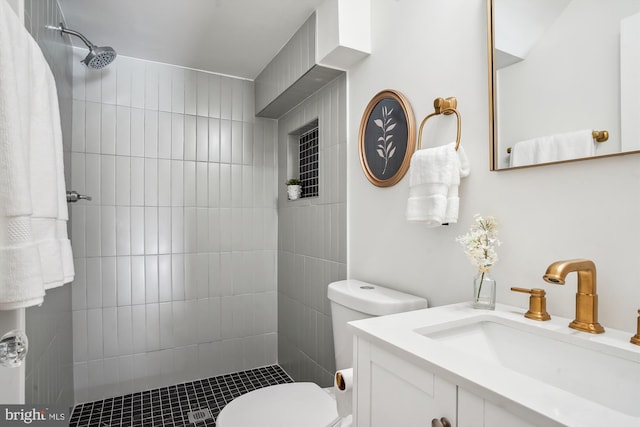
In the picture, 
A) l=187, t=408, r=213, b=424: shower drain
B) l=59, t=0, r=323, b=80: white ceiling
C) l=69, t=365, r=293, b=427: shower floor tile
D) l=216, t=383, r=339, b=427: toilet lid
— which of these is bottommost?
l=69, t=365, r=293, b=427: shower floor tile

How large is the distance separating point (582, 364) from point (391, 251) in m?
0.80

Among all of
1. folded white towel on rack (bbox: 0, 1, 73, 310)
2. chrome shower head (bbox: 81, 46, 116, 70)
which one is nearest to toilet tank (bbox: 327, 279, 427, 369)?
folded white towel on rack (bbox: 0, 1, 73, 310)

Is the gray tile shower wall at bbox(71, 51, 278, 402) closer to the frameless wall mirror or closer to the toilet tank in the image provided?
the toilet tank

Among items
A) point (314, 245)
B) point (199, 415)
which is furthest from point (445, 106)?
point (199, 415)

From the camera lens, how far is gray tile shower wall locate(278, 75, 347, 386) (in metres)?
1.85

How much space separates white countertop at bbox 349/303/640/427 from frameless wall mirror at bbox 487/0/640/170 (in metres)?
0.41

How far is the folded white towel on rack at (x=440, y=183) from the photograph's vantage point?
1100mm

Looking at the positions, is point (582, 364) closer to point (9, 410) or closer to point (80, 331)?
point (9, 410)

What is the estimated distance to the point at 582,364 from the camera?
2.39ft

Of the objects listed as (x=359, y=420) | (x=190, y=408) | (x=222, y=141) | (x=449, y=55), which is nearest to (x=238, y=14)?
(x=222, y=141)

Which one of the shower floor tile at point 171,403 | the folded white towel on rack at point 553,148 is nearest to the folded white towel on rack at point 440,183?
the folded white towel on rack at point 553,148

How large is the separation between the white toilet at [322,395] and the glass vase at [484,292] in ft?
0.93

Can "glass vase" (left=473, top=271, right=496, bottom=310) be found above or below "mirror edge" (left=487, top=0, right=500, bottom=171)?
below

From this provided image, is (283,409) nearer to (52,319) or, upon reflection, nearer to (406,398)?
(406,398)
